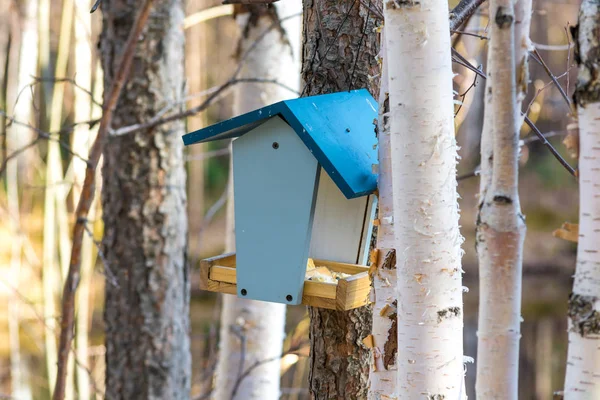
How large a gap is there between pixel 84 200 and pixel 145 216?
92 cm

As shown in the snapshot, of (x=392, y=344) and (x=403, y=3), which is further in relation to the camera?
(x=392, y=344)

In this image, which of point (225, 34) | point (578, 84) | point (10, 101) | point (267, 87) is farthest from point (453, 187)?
point (225, 34)

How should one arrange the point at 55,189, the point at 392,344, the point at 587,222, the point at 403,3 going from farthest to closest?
1. the point at 55,189
2. the point at 392,344
3. the point at 403,3
4. the point at 587,222

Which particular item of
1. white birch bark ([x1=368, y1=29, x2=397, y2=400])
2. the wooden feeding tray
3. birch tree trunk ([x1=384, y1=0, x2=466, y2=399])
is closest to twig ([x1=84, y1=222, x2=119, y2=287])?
the wooden feeding tray

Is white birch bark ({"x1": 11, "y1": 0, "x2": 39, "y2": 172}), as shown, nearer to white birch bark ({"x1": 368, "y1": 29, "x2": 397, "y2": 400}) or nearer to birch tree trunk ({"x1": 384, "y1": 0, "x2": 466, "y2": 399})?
white birch bark ({"x1": 368, "y1": 29, "x2": 397, "y2": 400})

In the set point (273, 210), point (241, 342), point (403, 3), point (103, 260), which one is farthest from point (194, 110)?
point (403, 3)

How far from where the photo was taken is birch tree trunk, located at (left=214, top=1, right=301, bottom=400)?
2576 millimetres

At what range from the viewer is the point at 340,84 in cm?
162

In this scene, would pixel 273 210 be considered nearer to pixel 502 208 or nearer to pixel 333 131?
pixel 333 131

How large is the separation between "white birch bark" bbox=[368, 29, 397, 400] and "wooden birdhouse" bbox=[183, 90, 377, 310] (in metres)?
0.08

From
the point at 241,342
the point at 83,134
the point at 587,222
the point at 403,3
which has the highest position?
the point at 83,134

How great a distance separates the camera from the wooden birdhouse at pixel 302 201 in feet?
4.53

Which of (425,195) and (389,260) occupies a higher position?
(425,195)

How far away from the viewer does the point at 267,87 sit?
2.65m
